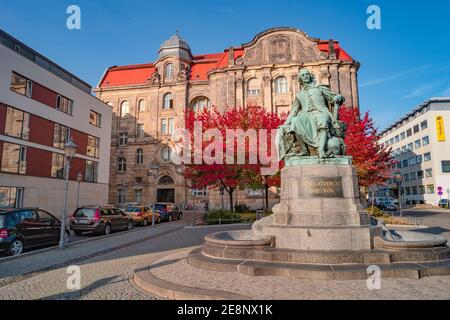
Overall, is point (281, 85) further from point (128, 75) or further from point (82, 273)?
point (82, 273)

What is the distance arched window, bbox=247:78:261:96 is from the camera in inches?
1416

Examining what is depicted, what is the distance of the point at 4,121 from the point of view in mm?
20203

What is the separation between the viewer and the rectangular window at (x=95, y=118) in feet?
99.3

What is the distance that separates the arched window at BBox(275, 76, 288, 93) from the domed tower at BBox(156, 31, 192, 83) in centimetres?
1267

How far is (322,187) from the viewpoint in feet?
23.8

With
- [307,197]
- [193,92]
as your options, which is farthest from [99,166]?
[307,197]

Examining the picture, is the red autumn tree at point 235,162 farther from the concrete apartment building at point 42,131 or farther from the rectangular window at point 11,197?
the rectangular window at point 11,197

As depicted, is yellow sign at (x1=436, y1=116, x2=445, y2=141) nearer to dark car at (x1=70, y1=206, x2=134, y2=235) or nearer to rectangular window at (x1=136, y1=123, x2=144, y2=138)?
rectangular window at (x1=136, y1=123, x2=144, y2=138)

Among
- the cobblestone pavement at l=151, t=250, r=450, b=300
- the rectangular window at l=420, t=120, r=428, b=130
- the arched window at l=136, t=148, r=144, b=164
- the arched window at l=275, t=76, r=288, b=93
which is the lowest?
the cobblestone pavement at l=151, t=250, r=450, b=300

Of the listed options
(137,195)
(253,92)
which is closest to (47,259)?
(253,92)

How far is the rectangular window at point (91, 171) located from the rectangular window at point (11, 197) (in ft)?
24.5

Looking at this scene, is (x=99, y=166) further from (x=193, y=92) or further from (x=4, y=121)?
(x=193, y=92)

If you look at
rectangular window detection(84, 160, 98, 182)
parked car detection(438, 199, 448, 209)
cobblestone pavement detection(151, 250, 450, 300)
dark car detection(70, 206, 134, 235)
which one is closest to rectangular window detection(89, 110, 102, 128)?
rectangular window detection(84, 160, 98, 182)
